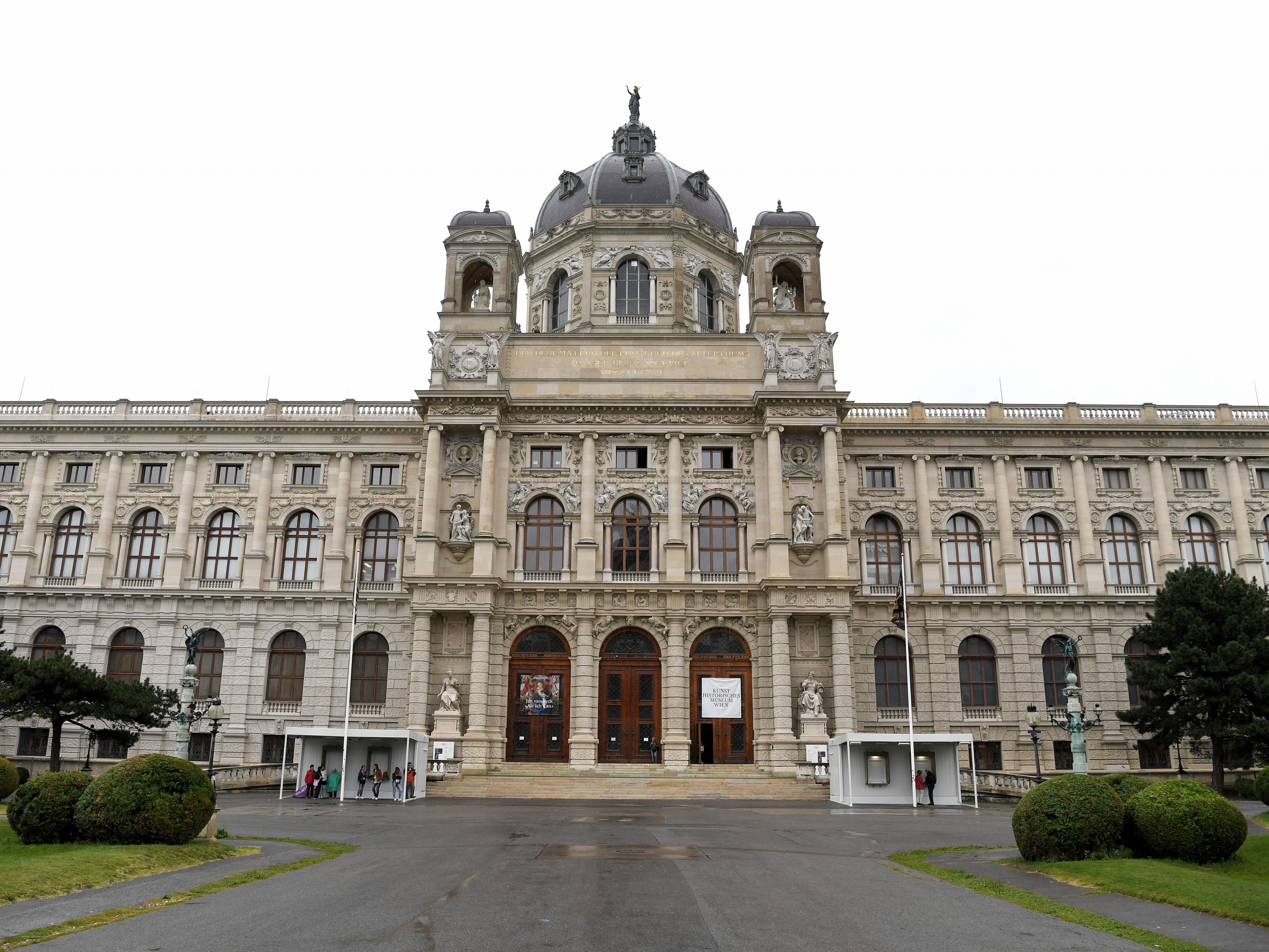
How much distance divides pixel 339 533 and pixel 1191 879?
4567cm

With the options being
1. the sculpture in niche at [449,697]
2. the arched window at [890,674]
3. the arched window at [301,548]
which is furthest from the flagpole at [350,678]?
the arched window at [890,674]

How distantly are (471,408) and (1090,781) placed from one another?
123 feet

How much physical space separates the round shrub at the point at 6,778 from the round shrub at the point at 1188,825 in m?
28.1

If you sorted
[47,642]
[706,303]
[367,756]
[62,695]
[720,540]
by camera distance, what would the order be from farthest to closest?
[706,303]
[47,642]
[720,540]
[62,695]
[367,756]

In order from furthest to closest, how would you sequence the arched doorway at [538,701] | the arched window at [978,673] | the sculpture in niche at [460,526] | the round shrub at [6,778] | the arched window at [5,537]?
the arched window at [5,537], the arched window at [978,673], the sculpture in niche at [460,526], the arched doorway at [538,701], the round shrub at [6,778]

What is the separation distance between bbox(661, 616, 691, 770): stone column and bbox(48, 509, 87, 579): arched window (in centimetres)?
3285

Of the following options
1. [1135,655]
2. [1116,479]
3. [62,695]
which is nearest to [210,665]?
[62,695]

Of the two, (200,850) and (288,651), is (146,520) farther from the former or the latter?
(200,850)

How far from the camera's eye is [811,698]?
1858 inches

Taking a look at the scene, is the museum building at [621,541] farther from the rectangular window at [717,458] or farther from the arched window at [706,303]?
the arched window at [706,303]

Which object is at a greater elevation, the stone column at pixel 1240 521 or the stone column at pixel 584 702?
the stone column at pixel 1240 521

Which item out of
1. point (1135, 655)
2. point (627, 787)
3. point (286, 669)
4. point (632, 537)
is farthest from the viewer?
point (286, 669)

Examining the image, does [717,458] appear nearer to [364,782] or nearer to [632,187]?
[632,187]

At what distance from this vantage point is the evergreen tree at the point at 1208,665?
42.9 metres
